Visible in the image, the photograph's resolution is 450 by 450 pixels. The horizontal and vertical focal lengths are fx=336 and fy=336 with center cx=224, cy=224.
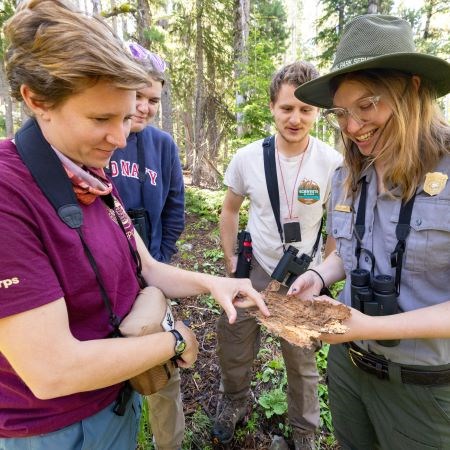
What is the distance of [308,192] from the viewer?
10.1 ft

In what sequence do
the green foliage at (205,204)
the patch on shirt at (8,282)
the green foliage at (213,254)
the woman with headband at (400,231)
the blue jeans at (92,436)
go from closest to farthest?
1. the patch on shirt at (8,282)
2. the blue jeans at (92,436)
3. the woman with headband at (400,231)
4. the green foliage at (213,254)
5. the green foliage at (205,204)

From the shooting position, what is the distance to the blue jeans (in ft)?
4.31

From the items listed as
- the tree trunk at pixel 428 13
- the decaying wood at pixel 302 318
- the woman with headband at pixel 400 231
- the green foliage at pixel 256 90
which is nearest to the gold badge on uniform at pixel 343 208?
the woman with headband at pixel 400 231

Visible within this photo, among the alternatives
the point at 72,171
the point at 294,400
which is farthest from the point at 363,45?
the point at 294,400

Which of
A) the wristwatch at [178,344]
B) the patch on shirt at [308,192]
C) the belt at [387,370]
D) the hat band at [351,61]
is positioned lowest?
the belt at [387,370]

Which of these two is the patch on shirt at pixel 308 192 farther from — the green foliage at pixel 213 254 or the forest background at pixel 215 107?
the green foliage at pixel 213 254

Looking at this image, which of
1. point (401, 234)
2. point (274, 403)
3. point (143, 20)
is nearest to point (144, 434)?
point (274, 403)

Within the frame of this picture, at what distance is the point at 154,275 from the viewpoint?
2.00m

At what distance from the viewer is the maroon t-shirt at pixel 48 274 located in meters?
1.07

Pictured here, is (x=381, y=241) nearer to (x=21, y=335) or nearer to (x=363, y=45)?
(x=363, y=45)

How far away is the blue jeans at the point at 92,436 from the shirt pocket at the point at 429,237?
1.59 metres

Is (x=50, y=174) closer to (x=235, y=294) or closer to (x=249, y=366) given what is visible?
(x=235, y=294)

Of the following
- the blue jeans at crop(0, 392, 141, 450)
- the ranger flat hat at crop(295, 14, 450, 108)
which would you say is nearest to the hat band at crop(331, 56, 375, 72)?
the ranger flat hat at crop(295, 14, 450, 108)

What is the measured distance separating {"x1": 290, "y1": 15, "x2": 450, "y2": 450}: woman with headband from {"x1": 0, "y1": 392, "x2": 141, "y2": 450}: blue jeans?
1079 millimetres
